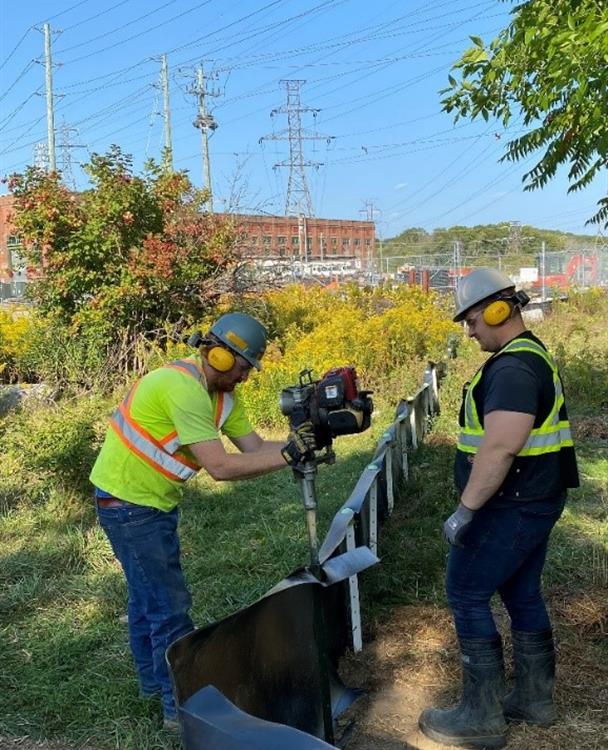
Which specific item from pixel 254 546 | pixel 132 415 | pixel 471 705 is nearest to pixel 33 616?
pixel 254 546

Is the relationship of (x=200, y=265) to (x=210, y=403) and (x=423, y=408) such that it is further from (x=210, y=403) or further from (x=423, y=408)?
(x=210, y=403)

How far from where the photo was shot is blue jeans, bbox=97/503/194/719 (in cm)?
324

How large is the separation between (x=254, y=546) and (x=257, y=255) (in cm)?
956

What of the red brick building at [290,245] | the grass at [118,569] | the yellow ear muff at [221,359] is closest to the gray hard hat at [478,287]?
the yellow ear muff at [221,359]

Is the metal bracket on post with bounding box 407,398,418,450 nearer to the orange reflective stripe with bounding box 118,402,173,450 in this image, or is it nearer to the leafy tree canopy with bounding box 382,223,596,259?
the orange reflective stripe with bounding box 118,402,173,450

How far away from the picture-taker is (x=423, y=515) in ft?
18.9

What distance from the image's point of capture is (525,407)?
2793mm

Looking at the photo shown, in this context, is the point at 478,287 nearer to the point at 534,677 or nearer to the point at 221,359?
the point at 221,359

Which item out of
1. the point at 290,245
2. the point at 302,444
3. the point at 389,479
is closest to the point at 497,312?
the point at 302,444

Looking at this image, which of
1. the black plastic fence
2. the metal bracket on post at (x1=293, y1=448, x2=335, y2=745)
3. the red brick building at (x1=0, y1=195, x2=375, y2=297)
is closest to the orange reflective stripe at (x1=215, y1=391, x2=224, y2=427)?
the metal bracket on post at (x1=293, y1=448, x2=335, y2=745)

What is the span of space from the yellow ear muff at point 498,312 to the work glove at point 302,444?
0.84 meters

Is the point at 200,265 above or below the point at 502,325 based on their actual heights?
above

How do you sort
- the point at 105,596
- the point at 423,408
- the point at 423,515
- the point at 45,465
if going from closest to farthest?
the point at 105,596
the point at 423,515
the point at 45,465
the point at 423,408

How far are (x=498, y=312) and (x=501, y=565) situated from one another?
3.27ft
